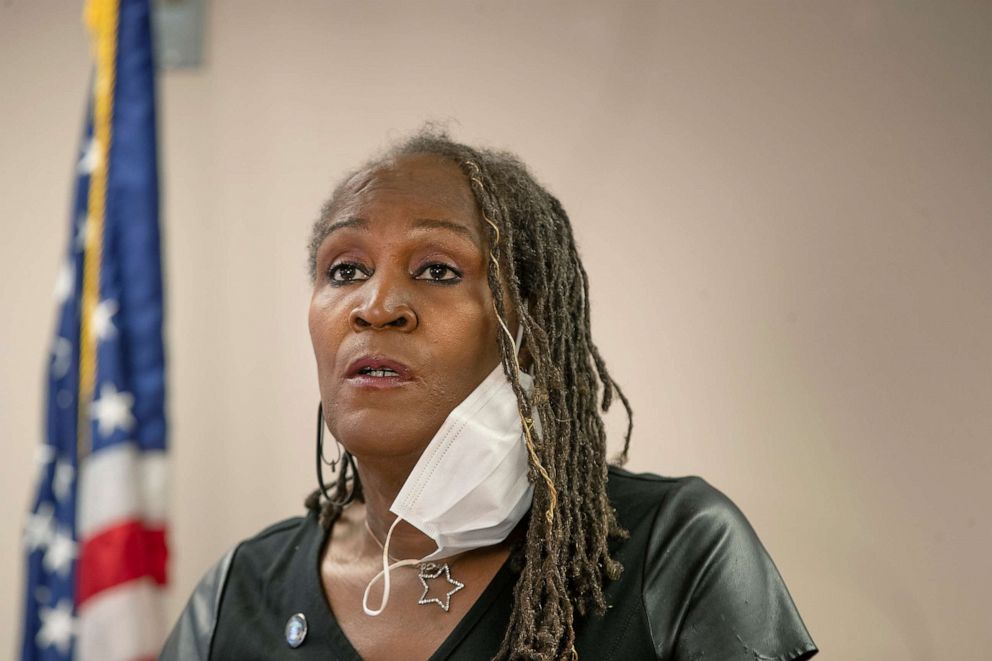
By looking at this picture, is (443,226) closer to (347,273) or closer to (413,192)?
(413,192)

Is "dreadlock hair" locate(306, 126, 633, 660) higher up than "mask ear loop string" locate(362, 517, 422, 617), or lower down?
higher up

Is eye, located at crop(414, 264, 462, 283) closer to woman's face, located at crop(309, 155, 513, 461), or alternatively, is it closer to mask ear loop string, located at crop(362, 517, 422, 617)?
woman's face, located at crop(309, 155, 513, 461)

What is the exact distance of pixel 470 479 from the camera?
1.63 m

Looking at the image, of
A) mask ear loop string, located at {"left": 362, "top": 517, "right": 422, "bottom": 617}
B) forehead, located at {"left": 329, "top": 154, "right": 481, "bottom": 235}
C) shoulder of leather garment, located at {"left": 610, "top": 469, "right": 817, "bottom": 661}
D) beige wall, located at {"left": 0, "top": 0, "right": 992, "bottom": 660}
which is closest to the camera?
shoulder of leather garment, located at {"left": 610, "top": 469, "right": 817, "bottom": 661}

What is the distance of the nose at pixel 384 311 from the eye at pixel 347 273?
0.27 ft


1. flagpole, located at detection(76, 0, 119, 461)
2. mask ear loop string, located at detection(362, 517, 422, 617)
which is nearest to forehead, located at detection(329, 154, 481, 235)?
flagpole, located at detection(76, 0, 119, 461)

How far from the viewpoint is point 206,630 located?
73.3 inches

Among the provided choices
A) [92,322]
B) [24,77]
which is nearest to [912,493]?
[92,322]

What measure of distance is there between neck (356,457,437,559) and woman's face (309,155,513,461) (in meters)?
0.04

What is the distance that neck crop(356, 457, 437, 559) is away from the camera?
66.6 inches

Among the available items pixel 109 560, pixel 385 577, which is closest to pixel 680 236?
pixel 385 577

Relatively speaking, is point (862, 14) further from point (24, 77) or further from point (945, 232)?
point (24, 77)

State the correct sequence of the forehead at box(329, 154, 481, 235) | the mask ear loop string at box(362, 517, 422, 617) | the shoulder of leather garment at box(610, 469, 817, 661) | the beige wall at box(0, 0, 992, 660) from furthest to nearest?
the beige wall at box(0, 0, 992, 660) → the forehead at box(329, 154, 481, 235) → the mask ear loop string at box(362, 517, 422, 617) → the shoulder of leather garment at box(610, 469, 817, 661)

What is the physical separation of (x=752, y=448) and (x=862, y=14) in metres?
0.91
